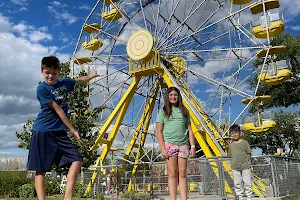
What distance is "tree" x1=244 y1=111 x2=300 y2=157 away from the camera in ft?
124

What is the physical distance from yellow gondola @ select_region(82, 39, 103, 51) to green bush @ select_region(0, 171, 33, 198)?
40.8 feet

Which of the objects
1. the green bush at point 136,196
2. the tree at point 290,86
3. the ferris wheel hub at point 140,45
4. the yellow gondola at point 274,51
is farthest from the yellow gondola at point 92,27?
the green bush at point 136,196

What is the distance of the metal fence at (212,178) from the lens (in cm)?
945

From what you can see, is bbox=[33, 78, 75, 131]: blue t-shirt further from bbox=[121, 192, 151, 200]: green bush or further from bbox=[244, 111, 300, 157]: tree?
bbox=[244, 111, 300, 157]: tree

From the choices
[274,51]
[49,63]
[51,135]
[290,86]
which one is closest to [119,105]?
[274,51]

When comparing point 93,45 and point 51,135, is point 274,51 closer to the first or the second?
point 93,45

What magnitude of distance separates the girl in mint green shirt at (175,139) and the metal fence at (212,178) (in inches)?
158

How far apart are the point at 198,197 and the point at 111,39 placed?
14.1 metres

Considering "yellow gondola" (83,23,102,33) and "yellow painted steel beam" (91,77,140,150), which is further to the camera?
"yellow gondola" (83,23,102,33)

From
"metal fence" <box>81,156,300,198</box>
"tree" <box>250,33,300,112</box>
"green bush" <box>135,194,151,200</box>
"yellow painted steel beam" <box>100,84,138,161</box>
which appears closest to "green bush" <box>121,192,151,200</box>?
"green bush" <box>135,194,151,200</box>

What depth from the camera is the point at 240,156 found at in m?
7.05

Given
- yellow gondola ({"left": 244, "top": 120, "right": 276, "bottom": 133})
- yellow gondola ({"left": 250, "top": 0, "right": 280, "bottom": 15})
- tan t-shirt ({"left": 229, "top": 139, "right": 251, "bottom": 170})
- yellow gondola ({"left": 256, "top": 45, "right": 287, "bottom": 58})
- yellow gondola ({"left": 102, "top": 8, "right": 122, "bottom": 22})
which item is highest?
yellow gondola ({"left": 102, "top": 8, "right": 122, "bottom": 22})

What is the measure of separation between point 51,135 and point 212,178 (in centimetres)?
724

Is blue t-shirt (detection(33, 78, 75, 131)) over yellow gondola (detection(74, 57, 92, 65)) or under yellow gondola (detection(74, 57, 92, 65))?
under
